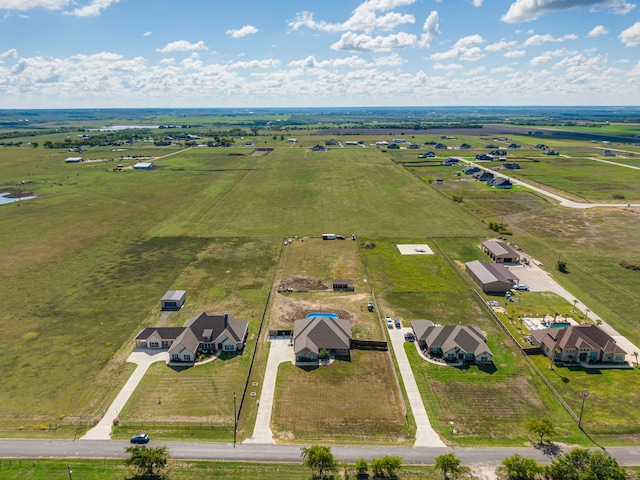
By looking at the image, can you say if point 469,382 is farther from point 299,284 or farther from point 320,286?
point 299,284

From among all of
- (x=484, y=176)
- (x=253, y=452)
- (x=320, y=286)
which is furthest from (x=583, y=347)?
(x=484, y=176)

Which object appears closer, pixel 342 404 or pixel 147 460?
pixel 147 460

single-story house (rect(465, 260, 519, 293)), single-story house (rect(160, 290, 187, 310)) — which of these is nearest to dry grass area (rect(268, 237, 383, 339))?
single-story house (rect(160, 290, 187, 310))

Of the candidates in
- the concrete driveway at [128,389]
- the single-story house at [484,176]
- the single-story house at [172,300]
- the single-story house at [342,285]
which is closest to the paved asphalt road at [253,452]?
the concrete driveway at [128,389]

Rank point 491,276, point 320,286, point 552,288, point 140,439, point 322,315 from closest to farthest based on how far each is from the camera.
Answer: point 140,439, point 322,315, point 552,288, point 491,276, point 320,286

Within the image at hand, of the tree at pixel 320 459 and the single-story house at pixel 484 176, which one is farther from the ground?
the single-story house at pixel 484 176

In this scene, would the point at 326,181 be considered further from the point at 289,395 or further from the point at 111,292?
the point at 289,395

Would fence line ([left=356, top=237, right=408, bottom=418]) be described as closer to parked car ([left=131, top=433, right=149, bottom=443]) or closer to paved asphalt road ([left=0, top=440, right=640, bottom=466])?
paved asphalt road ([left=0, top=440, right=640, bottom=466])

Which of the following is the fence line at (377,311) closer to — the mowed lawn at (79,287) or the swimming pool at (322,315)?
the swimming pool at (322,315)
